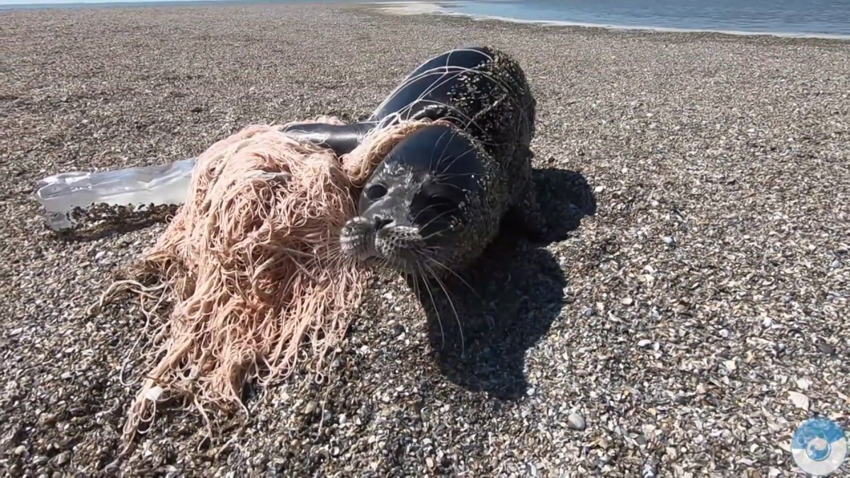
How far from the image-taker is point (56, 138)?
520cm

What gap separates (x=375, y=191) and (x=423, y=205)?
31cm

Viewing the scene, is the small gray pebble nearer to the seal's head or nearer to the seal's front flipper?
the seal's head

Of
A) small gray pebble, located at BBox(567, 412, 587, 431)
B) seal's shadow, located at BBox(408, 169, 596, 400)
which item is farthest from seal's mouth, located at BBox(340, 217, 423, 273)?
small gray pebble, located at BBox(567, 412, 587, 431)

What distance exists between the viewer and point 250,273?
2.68m

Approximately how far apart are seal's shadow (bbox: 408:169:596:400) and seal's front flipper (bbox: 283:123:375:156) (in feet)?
3.37

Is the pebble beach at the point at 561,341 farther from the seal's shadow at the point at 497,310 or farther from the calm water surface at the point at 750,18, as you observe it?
the calm water surface at the point at 750,18

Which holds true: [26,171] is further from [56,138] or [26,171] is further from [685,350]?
[685,350]

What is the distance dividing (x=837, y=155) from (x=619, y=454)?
130 inches

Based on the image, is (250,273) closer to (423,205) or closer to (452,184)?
(423,205)

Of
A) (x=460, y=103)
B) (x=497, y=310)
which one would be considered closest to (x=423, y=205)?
(x=497, y=310)

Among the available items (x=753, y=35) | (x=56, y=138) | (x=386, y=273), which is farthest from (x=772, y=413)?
(x=753, y=35)

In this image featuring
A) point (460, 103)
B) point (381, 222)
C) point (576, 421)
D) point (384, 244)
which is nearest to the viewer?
point (576, 421)

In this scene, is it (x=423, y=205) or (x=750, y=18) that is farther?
(x=750, y=18)

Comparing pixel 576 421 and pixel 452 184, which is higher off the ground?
pixel 452 184
